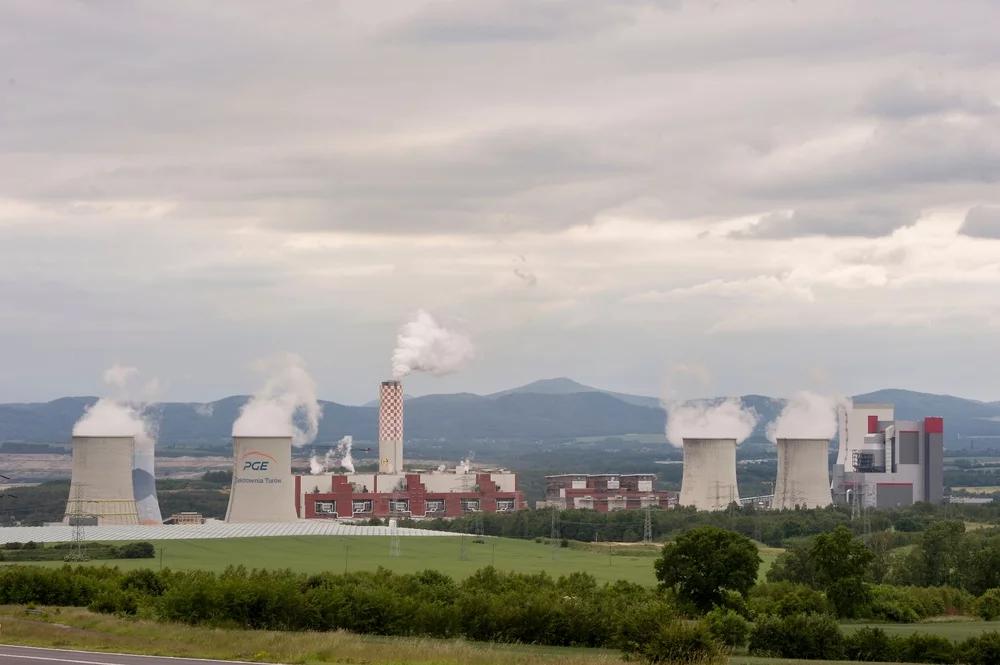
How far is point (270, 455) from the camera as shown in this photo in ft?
265

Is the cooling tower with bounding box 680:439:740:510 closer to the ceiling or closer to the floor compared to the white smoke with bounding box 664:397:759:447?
closer to the floor

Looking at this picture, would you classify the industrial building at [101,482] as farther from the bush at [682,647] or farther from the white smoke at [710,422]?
the bush at [682,647]

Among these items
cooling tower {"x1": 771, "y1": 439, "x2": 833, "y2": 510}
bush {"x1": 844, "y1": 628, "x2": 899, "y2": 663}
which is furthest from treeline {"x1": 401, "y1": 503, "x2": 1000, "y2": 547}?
bush {"x1": 844, "y1": 628, "x2": 899, "y2": 663}

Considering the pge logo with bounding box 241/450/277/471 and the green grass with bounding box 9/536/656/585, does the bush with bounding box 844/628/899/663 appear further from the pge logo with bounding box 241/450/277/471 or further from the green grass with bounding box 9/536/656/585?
the pge logo with bounding box 241/450/277/471

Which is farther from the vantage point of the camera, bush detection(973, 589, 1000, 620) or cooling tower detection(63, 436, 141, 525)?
cooling tower detection(63, 436, 141, 525)

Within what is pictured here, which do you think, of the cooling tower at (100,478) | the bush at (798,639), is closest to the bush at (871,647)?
the bush at (798,639)

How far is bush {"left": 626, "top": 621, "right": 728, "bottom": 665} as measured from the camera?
24641mm

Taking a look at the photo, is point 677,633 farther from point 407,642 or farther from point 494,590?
point 494,590

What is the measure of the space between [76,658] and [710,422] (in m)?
94.4

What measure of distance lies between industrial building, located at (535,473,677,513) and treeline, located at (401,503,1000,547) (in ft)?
60.3

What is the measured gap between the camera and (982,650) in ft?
106

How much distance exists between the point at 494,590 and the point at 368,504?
62.7 meters

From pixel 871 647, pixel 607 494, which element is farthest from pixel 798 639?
pixel 607 494

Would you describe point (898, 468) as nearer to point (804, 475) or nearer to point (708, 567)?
point (804, 475)
